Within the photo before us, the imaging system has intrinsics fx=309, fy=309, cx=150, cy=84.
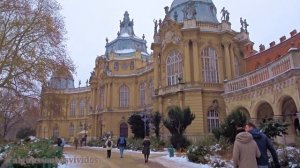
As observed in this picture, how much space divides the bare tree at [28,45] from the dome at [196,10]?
17.6 metres

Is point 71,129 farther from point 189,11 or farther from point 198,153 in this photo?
point 198,153

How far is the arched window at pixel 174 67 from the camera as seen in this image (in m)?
35.9

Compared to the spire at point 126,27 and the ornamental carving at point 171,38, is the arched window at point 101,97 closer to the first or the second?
the spire at point 126,27

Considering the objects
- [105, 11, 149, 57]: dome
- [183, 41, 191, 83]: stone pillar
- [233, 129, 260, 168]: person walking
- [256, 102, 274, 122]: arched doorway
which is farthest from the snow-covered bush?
[105, 11, 149, 57]: dome

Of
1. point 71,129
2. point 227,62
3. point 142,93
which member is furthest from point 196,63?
point 71,129

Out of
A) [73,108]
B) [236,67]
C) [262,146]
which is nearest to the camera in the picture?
[262,146]

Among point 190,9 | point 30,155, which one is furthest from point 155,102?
point 30,155

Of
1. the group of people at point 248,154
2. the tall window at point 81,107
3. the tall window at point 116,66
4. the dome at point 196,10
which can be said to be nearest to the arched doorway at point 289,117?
the group of people at point 248,154

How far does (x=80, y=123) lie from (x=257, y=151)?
65191 millimetres

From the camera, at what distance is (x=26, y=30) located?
21.6 m

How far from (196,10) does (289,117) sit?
21.7m

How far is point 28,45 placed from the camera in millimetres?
22484

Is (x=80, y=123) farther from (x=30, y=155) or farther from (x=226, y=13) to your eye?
(x=30, y=155)

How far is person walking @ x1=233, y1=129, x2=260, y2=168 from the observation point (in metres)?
6.33
